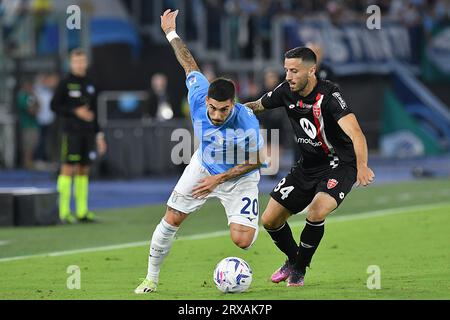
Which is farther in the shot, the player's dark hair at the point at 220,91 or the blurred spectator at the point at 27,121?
the blurred spectator at the point at 27,121

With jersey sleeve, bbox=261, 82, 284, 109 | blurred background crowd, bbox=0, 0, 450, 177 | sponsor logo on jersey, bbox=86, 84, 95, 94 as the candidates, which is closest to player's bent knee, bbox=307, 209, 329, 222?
jersey sleeve, bbox=261, 82, 284, 109

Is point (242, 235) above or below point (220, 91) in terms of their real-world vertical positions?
below

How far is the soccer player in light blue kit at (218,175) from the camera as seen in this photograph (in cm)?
1049

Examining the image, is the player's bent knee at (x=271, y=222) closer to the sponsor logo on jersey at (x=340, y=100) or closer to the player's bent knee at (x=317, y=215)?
the player's bent knee at (x=317, y=215)

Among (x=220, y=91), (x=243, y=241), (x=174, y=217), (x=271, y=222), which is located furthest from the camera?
(x=271, y=222)

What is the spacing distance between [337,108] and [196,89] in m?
1.30

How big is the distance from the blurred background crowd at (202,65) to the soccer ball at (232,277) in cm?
1334

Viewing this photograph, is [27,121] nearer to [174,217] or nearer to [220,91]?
[174,217]

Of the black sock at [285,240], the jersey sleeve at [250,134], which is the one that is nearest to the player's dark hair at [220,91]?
the jersey sleeve at [250,134]

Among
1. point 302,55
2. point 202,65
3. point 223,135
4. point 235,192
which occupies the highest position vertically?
point 202,65

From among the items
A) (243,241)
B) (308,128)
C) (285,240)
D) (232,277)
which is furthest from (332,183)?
(232,277)

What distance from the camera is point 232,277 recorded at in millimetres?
10312
